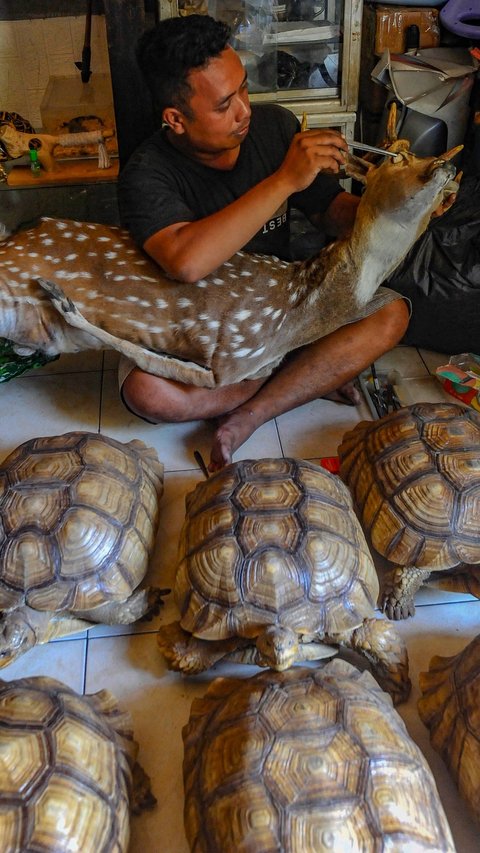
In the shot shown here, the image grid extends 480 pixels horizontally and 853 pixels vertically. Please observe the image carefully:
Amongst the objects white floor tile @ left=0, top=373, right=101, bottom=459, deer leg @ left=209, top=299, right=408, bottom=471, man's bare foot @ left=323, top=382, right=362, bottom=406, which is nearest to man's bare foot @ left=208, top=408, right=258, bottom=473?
deer leg @ left=209, top=299, right=408, bottom=471

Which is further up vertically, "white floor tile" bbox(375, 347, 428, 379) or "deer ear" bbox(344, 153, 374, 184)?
"deer ear" bbox(344, 153, 374, 184)

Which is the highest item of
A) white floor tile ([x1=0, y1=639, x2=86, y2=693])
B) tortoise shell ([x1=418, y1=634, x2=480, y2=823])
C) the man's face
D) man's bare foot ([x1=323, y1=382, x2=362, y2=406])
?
the man's face

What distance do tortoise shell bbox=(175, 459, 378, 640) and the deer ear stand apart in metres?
0.75

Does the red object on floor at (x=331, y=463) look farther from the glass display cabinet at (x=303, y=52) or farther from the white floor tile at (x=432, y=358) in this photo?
the glass display cabinet at (x=303, y=52)

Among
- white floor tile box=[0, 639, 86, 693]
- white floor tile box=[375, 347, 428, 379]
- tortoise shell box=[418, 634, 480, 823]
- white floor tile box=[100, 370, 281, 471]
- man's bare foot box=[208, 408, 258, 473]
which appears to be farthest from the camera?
white floor tile box=[375, 347, 428, 379]

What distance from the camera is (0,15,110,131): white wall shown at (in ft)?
8.93

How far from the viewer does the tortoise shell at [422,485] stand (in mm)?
1549

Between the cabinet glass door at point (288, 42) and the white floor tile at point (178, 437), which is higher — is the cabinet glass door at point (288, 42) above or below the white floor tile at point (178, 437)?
above

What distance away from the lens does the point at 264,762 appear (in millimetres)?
1097

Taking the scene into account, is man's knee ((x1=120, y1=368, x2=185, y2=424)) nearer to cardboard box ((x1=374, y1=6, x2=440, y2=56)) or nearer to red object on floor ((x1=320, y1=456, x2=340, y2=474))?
red object on floor ((x1=320, y1=456, x2=340, y2=474))

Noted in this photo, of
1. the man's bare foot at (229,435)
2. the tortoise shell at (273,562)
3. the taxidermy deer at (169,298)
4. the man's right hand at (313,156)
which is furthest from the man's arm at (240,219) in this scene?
the tortoise shell at (273,562)

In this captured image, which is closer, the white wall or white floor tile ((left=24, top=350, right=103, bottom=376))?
white floor tile ((left=24, top=350, right=103, bottom=376))

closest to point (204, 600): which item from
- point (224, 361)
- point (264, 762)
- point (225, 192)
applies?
point (264, 762)

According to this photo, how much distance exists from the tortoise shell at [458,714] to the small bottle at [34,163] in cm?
204
